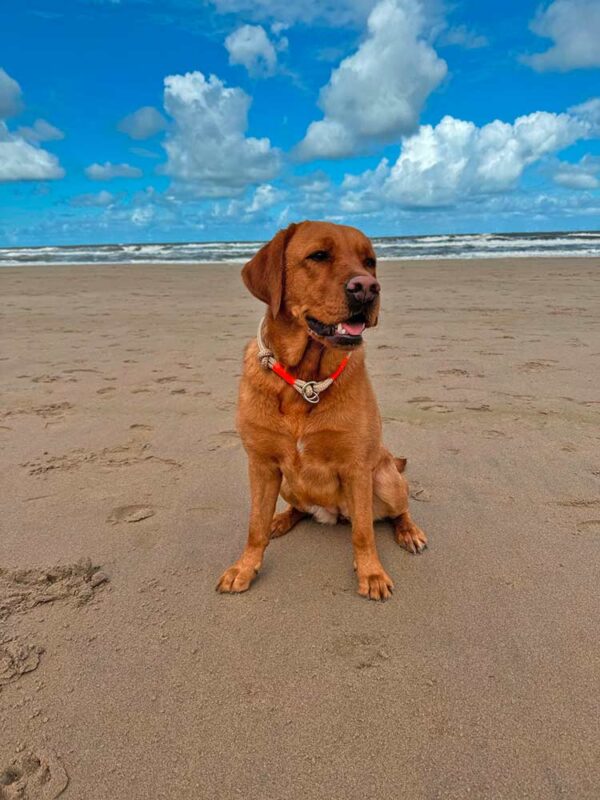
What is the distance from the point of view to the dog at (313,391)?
256 cm

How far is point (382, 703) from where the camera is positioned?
6.28 feet

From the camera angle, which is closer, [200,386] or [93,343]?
[200,386]

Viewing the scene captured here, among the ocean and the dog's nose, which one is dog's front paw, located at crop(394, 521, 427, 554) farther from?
the ocean

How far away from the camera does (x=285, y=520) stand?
3.25 meters

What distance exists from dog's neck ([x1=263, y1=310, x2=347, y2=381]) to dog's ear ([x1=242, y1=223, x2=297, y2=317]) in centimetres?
9

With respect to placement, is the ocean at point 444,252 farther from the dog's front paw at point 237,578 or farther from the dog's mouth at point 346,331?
the dog's front paw at point 237,578

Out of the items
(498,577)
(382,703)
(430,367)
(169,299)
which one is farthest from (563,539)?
(169,299)

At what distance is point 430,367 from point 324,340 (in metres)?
4.10

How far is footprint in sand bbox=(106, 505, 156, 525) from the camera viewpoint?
324cm

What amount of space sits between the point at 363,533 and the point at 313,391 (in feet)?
2.53

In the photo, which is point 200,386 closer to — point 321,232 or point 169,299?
point 321,232

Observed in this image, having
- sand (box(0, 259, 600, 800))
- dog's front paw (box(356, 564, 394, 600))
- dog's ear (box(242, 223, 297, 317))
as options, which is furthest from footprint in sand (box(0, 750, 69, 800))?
dog's ear (box(242, 223, 297, 317))

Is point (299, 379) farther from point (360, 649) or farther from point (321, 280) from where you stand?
point (360, 649)

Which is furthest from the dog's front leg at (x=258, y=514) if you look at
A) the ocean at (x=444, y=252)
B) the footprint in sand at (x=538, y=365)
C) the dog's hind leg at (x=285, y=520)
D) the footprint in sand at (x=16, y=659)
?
the ocean at (x=444, y=252)
